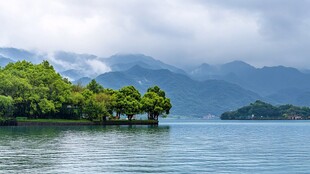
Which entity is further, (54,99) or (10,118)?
(54,99)

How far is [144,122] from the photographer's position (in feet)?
533

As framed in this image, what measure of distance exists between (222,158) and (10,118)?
93178 mm

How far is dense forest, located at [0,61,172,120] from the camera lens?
138m

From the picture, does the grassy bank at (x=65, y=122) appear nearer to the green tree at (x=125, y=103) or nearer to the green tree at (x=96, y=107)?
the green tree at (x=96, y=107)

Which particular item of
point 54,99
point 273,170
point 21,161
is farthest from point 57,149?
point 54,99

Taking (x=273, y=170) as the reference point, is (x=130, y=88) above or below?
above

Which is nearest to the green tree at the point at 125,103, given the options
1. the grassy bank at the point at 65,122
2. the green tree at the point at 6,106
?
the grassy bank at the point at 65,122

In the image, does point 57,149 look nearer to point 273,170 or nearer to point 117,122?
point 273,170

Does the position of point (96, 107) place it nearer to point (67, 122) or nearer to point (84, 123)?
point (84, 123)

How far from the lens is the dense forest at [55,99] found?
452ft

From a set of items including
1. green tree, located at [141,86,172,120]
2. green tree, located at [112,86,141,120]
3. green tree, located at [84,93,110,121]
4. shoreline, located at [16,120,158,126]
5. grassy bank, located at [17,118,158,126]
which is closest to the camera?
shoreline, located at [16,120,158,126]

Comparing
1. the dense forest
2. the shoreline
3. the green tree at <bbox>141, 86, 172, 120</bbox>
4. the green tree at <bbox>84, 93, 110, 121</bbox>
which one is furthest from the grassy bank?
the green tree at <bbox>141, 86, 172, 120</bbox>

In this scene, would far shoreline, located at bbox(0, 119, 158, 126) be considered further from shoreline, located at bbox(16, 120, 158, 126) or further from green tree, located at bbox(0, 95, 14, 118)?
green tree, located at bbox(0, 95, 14, 118)

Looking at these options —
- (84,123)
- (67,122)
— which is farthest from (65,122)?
(84,123)
